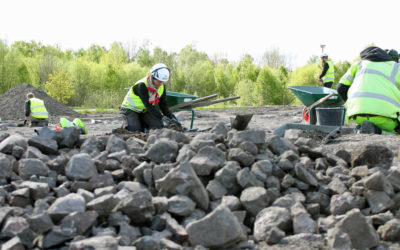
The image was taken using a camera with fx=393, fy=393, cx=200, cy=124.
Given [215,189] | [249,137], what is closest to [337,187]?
[249,137]

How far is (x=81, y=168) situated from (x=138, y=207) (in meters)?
0.82

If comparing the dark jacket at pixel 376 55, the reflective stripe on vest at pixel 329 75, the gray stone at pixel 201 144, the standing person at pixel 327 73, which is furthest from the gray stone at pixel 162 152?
the reflective stripe on vest at pixel 329 75

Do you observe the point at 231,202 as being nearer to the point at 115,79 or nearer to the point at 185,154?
the point at 185,154

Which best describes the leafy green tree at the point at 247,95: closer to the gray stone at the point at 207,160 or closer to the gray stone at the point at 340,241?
the gray stone at the point at 207,160

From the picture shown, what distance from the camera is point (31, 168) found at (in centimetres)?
312

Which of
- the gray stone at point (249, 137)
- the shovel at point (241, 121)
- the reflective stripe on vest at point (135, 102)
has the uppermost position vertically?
the reflective stripe on vest at point (135, 102)

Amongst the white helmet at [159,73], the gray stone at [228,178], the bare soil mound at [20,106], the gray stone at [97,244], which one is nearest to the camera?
the gray stone at [97,244]

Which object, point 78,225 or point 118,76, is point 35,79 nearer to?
point 118,76

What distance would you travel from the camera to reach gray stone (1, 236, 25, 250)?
2176 millimetres

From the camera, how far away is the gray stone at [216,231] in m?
2.34

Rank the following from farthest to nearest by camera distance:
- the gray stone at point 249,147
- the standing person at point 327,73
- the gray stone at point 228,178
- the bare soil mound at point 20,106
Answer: the bare soil mound at point 20,106 → the standing person at point 327,73 → the gray stone at point 249,147 → the gray stone at point 228,178

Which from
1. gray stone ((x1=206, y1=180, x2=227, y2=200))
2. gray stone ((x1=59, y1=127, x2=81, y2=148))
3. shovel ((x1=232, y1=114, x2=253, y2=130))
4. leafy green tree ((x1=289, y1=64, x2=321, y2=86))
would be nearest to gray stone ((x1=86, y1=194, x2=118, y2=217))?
gray stone ((x1=206, y1=180, x2=227, y2=200))

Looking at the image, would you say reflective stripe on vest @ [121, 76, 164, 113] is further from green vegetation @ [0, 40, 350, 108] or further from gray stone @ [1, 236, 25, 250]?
green vegetation @ [0, 40, 350, 108]

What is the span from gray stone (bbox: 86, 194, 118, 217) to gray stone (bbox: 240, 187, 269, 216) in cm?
91
